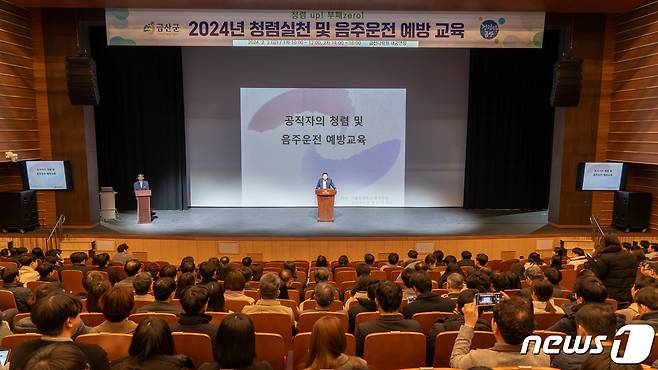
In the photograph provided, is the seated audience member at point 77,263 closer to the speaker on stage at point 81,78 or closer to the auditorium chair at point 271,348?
the auditorium chair at point 271,348

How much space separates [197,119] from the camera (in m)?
12.7

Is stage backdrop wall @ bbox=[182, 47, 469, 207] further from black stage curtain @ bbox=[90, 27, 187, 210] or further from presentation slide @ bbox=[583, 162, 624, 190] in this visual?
presentation slide @ bbox=[583, 162, 624, 190]

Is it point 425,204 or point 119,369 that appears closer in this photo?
point 119,369

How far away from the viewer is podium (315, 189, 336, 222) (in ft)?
34.7

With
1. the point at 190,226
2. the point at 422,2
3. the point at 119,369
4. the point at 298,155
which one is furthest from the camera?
the point at 298,155

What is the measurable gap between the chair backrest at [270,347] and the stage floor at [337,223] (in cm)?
638

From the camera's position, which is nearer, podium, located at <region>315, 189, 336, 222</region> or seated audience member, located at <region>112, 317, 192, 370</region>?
seated audience member, located at <region>112, 317, 192, 370</region>

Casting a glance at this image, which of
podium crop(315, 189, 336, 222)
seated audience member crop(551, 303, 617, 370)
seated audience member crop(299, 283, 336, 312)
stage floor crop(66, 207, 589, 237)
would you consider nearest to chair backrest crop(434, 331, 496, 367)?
seated audience member crop(551, 303, 617, 370)

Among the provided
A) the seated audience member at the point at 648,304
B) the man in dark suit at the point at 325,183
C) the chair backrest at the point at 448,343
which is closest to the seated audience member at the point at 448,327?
the chair backrest at the point at 448,343

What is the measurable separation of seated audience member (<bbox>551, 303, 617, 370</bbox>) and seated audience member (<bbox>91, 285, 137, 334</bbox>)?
2395 mm

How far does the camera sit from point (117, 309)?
2.86 m

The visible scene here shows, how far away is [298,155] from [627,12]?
767 cm

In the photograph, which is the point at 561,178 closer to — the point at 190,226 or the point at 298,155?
the point at 298,155

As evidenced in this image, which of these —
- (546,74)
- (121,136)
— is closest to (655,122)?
(546,74)
